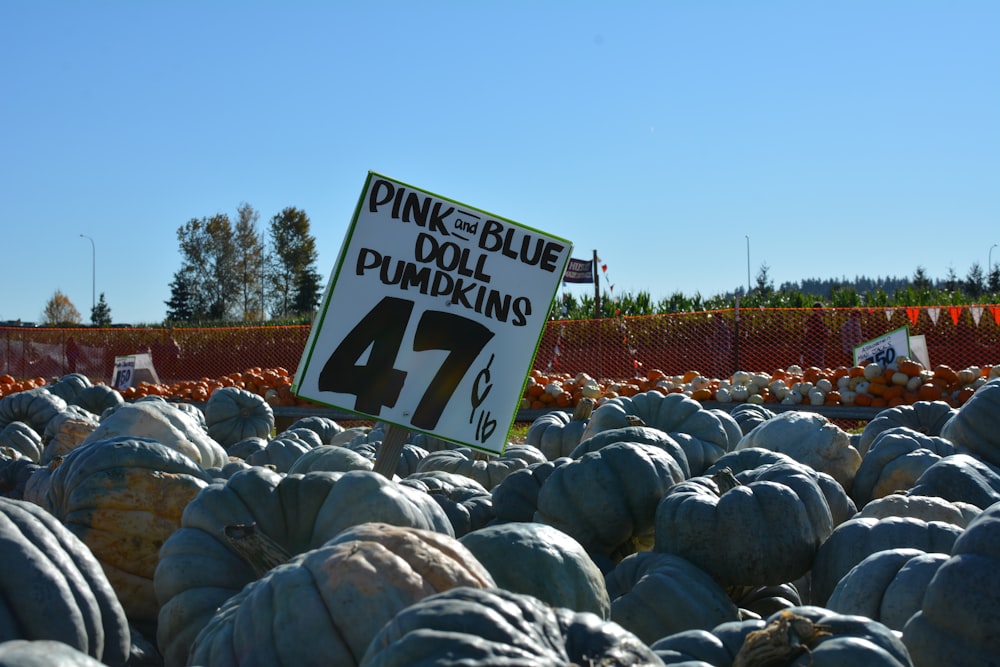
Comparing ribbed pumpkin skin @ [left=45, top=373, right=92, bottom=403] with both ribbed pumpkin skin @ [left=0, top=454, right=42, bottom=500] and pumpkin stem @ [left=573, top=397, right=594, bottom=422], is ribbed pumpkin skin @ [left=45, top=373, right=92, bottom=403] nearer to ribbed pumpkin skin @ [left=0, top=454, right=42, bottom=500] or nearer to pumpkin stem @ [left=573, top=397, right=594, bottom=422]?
ribbed pumpkin skin @ [left=0, top=454, right=42, bottom=500]

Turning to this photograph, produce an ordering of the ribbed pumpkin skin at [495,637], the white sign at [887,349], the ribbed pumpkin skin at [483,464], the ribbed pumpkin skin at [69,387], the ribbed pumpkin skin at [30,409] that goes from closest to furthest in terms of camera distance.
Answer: the ribbed pumpkin skin at [495,637]
the ribbed pumpkin skin at [483,464]
the ribbed pumpkin skin at [30,409]
the ribbed pumpkin skin at [69,387]
the white sign at [887,349]

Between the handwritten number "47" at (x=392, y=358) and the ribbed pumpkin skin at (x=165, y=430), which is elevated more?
the handwritten number "47" at (x=392, y=358)

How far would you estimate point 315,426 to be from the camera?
7.96 m

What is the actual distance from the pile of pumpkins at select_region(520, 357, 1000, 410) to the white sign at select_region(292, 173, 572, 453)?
6753mm

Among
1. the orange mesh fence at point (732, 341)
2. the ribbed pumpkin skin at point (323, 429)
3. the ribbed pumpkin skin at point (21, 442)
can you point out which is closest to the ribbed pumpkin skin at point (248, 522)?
the ribbed pumpkin skin at point (21, 442)

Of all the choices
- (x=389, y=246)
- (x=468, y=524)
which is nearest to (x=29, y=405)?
(x=389, y=246)

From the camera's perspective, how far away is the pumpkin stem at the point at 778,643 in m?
2.09

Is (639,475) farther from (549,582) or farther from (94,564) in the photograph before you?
(94,564)

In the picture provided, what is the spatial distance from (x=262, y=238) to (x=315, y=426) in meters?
67.4

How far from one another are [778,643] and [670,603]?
2.84 feet

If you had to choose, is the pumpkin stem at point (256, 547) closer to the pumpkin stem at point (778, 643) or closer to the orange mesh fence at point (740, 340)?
the pumpkin stem at point (778, 643)

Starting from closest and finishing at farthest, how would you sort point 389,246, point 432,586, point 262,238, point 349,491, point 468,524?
point 432,586
point 349,491
point 468,524
point 389,246
point 262,238

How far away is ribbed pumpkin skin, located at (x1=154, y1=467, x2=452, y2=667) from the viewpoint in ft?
9.32

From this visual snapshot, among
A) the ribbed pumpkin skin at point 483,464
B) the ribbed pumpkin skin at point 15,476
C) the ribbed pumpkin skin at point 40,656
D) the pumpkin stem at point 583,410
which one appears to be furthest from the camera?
the pumpkin stem at point 583,410
